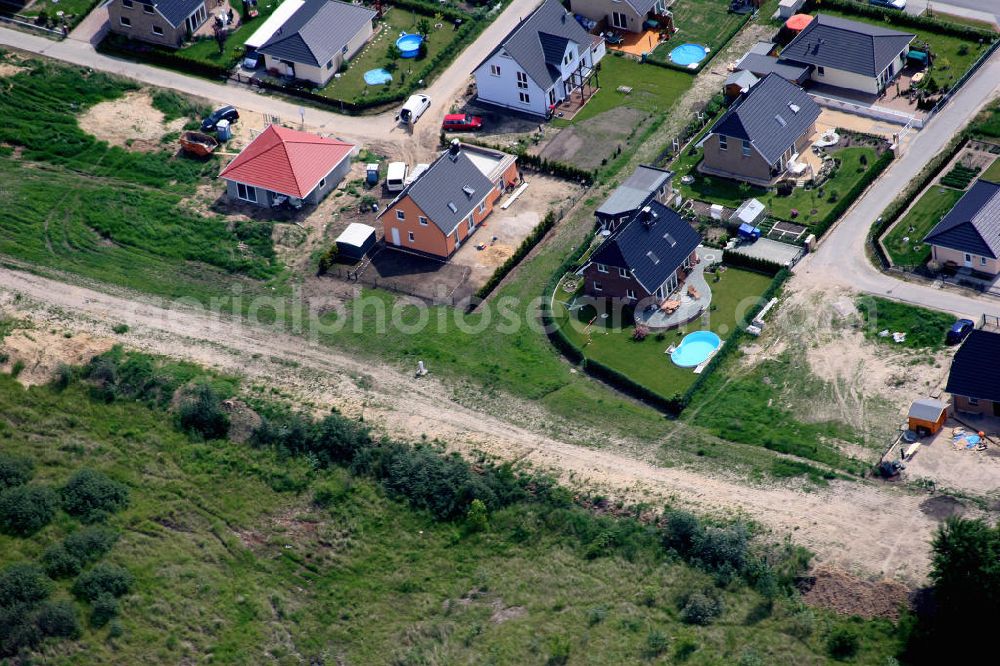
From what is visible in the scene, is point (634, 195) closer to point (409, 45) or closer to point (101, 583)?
point (409, 45)

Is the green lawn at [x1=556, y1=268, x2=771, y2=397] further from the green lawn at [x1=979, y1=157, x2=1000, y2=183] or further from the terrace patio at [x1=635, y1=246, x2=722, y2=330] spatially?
the green lawn at [x1=979, y1=157, x2=1000, y2=183]

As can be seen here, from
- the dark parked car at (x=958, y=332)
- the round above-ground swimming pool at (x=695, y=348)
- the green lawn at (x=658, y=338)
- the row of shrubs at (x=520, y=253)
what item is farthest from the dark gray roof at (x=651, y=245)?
the dark parked car at (x=958, y=332)

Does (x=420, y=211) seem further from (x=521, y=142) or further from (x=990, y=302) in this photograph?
(x=990, y=302)

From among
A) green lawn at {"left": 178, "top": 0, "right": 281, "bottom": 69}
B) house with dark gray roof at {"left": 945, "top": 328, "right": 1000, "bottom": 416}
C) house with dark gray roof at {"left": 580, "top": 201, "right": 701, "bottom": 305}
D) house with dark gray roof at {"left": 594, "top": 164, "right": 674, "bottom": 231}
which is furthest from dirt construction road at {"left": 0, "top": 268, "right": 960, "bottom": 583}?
green lawn at {"left": 178, "top": 0, "right": 281, "bottom": 69}

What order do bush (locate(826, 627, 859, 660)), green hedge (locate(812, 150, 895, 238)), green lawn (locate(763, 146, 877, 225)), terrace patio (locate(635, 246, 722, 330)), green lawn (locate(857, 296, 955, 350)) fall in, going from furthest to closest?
green lawn (locate(763, 146, 877, 225)), green hedge (locate(812, 150, 895, 238)), terrace patio (locate(635, 246, 722, 330)), green lawn (locate(857, 296, 955, 350)), bush (locate(826, 627, 859, 660))

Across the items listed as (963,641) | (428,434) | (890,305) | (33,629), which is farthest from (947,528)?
(33,629)
